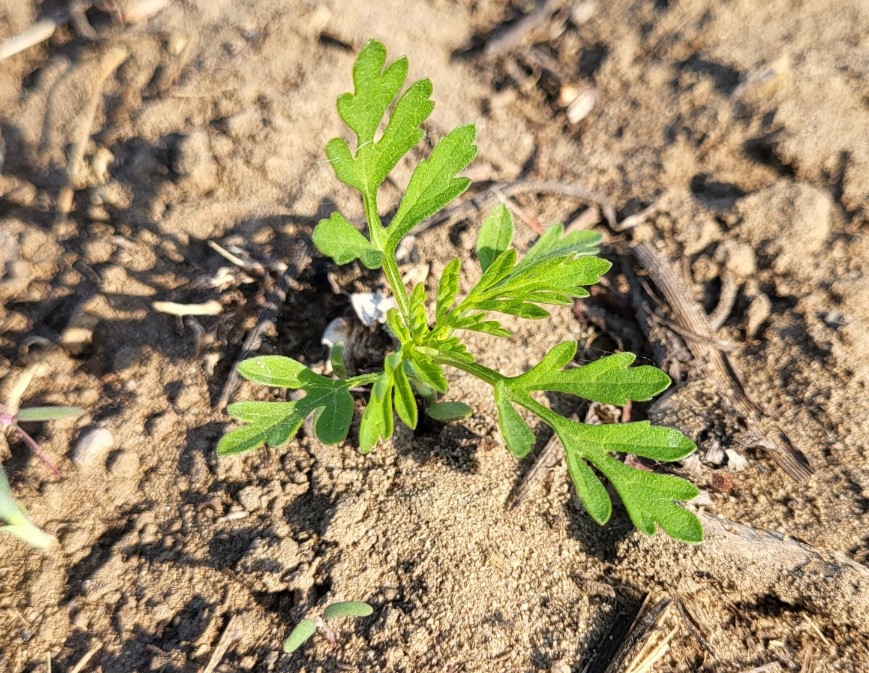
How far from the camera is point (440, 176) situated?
1.92 m

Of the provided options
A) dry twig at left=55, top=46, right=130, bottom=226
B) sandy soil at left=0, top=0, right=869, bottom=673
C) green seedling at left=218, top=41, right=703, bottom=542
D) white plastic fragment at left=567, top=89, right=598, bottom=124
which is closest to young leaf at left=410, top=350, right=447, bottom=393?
green seedling at left=218, top=41, right=703, bottom=542

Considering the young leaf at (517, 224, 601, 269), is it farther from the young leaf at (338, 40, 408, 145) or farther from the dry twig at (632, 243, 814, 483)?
the young leaf at (338, 40, 408, 145)

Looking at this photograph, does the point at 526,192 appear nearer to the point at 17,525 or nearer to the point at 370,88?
the point at 370,88

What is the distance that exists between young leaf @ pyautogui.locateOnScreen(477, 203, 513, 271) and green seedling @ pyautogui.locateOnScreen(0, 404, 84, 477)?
1.34 m

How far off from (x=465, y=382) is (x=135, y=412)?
1.04 meters

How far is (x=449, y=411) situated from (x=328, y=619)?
2.18ft

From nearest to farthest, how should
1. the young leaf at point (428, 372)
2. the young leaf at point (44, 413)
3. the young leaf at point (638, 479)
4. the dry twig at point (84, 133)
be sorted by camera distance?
the young leaf at point (638, 479) < the young leaf at point (428, 372) < the young leaf at point (44, 413) < the dry twig at point (84, 133)

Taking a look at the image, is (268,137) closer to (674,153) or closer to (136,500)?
(136,500)

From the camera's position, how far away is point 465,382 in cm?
221

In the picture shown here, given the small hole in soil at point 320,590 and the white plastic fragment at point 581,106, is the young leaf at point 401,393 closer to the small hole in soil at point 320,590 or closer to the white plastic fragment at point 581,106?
the small hole in soil at point 320,590

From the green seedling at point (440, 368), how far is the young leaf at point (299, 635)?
1.51 feet

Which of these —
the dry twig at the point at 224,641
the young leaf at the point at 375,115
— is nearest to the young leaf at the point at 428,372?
the young leaf at the point at 375,115

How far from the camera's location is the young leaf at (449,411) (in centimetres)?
204

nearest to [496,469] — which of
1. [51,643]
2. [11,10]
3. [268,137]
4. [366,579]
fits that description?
[366,579]
